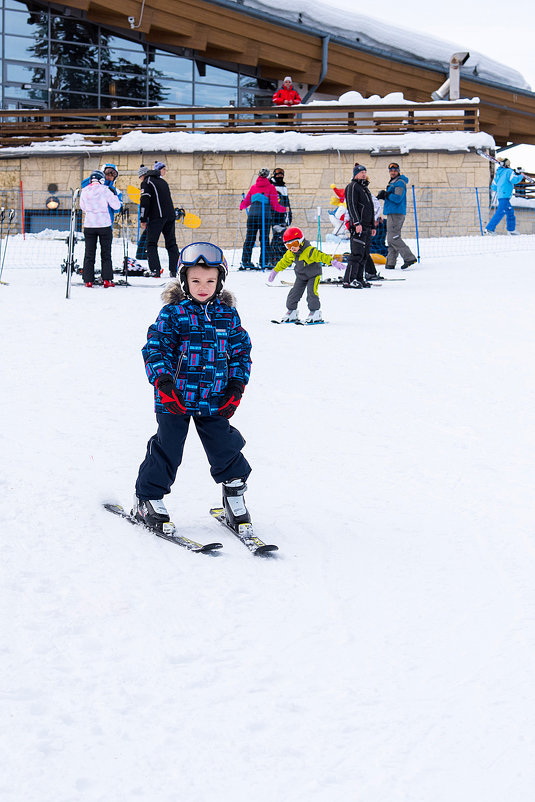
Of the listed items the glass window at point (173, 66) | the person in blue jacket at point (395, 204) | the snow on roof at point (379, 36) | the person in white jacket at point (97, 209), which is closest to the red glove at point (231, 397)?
the person in white jacket at point (97, 209)

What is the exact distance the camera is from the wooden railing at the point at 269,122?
20.4m

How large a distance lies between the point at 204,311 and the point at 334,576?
1.22m


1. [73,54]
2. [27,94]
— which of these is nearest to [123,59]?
[73,54]

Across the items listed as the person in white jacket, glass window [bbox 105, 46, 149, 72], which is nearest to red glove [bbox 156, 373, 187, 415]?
the person in white jacket

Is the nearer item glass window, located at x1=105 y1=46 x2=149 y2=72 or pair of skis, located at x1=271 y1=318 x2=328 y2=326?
pair of skis, located at x1=271 y1=318 x2=328 y2=326

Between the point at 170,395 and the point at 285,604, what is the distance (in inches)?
37.8

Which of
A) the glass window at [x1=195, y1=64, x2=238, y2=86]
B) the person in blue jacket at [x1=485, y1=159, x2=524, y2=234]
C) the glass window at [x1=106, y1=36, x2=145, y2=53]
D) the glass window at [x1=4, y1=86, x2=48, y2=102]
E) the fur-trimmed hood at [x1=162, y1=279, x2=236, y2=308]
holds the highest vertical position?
the glass window at [x1=106, y1=36, x2=145, y2=53]

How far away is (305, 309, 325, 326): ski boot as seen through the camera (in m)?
9.66

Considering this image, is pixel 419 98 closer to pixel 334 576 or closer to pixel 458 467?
pixel 458 467

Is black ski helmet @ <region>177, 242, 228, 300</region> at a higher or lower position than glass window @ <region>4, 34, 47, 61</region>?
lower

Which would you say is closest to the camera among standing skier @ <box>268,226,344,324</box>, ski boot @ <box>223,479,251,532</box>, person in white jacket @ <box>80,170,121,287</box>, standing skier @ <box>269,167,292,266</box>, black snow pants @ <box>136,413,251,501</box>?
black snow pants @ <box>136,413,251,501</box>

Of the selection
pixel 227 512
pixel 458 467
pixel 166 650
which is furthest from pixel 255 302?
pixel 166 650

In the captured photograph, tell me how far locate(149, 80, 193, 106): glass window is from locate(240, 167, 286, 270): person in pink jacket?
9674mm

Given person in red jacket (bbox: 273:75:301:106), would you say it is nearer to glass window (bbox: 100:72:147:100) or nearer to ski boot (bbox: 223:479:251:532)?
glass window (bbox: 100:72:147:100)
